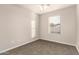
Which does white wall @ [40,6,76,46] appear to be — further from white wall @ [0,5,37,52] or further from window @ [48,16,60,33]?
white wall @ [0,5,37,52]

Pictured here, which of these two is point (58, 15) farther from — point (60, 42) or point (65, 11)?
point (60, 42)

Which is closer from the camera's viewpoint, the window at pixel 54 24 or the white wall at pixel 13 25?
the window at pixel 54 24

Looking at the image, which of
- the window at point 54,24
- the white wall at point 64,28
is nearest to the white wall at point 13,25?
the white wall at point 64,28

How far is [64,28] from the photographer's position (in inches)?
72.9

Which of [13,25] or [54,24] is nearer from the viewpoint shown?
[54,24]

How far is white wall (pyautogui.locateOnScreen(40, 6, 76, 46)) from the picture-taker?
5.84 feet

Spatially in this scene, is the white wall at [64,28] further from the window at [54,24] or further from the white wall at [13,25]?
the white wall at [13,25]

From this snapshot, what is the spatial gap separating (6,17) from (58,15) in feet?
4.94

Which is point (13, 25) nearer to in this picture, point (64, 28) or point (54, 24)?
point (54, 24)

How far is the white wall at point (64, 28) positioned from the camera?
5.84ft

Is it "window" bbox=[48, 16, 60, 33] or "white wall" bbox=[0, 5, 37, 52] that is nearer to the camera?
"window" bbox=[48, 16, 60, 33]

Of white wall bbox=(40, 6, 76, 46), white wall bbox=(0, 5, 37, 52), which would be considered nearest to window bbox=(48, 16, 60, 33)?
white wall bbox=(40, 6, 76, 46)

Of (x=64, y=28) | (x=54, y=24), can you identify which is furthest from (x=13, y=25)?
(x=64, y=28)
